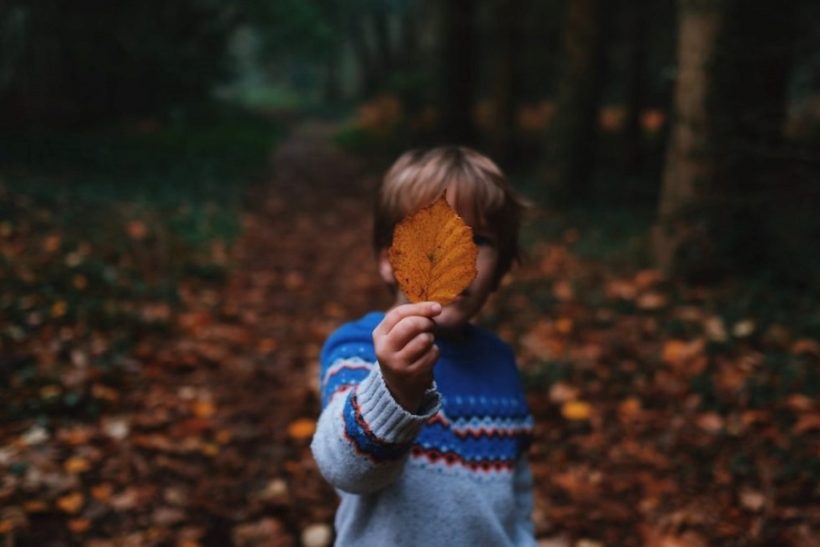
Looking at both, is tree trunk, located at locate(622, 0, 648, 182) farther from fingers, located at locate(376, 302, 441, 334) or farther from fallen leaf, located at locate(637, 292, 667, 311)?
fingers, located at locate(376, 302, 441, 334)

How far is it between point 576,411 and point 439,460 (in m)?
2.02

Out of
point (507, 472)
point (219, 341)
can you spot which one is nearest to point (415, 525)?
point (507, 472)

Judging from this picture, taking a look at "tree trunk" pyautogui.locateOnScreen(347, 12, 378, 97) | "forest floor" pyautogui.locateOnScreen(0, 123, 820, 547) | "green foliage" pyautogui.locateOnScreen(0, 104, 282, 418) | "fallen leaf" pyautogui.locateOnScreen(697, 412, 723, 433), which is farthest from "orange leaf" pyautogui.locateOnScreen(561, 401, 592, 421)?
"tree trunk" pyautogui.locateOnScreen(347, 12, 378, 97)

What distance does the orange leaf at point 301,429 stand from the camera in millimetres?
2994

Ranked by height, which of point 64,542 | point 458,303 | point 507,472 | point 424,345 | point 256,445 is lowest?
point 256,445

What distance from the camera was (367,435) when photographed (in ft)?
3.31

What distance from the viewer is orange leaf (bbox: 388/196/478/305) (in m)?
0.79

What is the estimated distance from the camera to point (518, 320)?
14.0 ft

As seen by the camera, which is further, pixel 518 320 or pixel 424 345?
pixel 518 320

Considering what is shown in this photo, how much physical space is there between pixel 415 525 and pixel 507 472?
27cm

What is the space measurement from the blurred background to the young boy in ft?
3.91

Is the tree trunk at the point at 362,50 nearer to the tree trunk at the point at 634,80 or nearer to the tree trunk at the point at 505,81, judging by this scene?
the tree trunk at the point at 505,81

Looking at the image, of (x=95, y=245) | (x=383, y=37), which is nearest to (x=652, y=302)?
(x=95, y=245)

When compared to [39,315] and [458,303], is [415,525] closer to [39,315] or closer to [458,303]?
[458,303]
